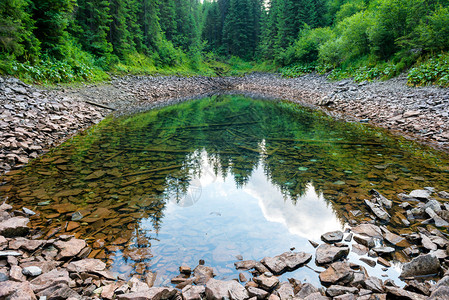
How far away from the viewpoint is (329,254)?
10.0 feet

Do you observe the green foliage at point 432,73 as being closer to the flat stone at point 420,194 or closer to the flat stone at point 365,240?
the flat stone at point 420,194

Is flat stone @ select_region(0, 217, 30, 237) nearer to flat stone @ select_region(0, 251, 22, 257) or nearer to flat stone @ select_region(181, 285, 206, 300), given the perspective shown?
flat stone @ select_region(0, 251, 22, 257)

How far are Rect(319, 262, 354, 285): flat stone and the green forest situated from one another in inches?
463

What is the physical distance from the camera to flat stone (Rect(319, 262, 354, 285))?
2578 millimetres

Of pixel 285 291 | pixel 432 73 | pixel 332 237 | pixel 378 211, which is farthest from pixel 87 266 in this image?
pixel 432 73

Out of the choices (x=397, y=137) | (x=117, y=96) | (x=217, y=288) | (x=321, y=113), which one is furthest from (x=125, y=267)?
(x=117, y=96)

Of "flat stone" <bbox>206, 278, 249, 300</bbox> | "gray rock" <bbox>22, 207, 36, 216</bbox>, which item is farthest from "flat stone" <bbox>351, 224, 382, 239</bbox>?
"gray rock" <bbox>22, 207, 36, 216</bbox>

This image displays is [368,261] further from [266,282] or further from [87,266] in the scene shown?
[87,266]

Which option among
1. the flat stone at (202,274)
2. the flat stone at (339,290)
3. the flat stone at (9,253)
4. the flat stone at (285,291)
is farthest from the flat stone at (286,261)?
the flat stone at (9,253)

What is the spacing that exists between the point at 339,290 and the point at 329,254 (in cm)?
71

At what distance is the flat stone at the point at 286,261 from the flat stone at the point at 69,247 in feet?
7.77

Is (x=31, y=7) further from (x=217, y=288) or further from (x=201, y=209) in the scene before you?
(x=217, y=288)

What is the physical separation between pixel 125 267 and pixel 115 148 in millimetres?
5446

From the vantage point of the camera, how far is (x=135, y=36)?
29.2 meters
